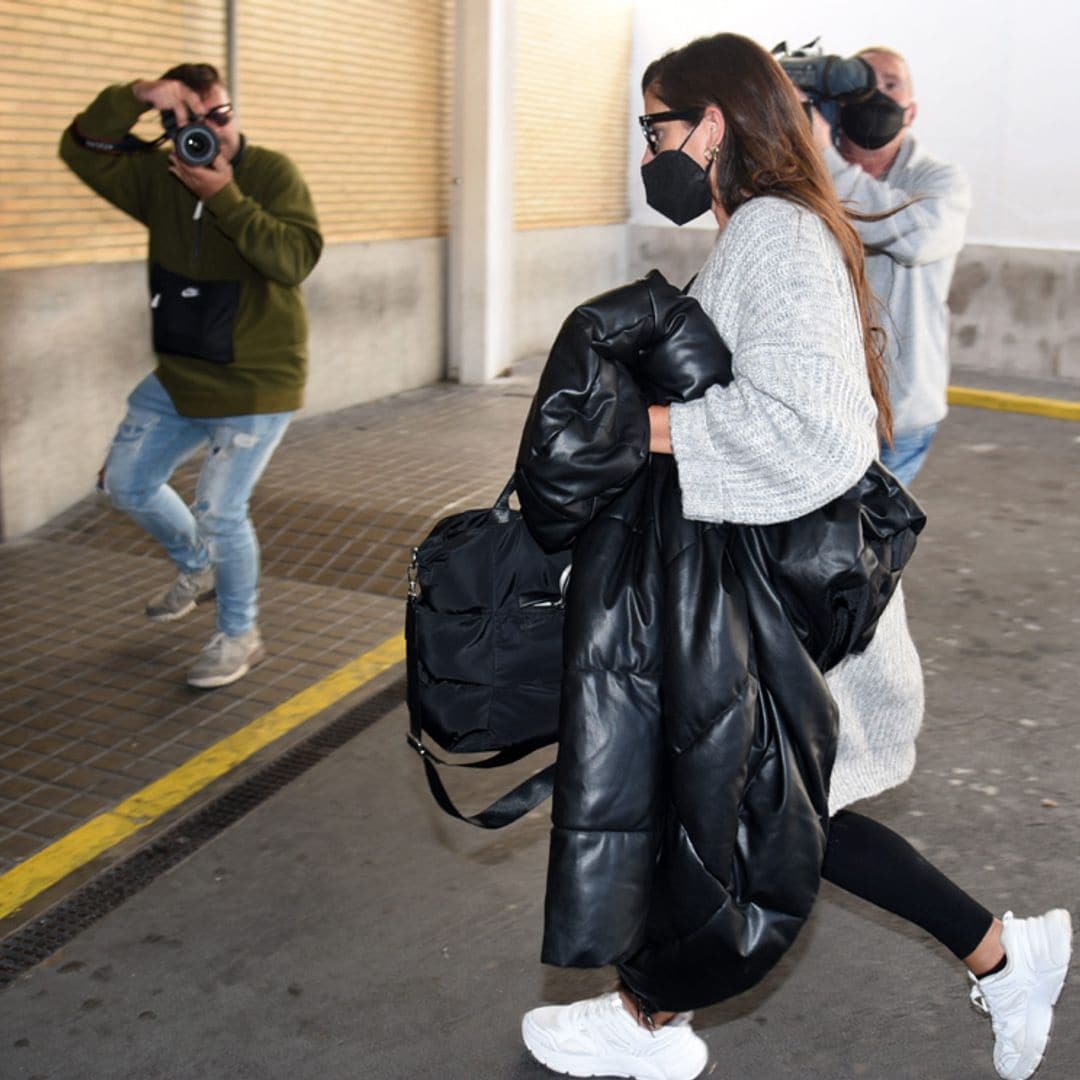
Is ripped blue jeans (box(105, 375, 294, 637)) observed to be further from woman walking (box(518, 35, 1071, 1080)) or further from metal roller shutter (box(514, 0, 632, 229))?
metal roller shutter (box(514, 0, 632, 229))

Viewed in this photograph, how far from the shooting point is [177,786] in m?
4.04

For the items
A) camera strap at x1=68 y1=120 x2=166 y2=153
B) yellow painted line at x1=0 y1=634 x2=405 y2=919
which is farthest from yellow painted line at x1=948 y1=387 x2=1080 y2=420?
camera strap at x1=68 y1=120 x2=166 y2=153

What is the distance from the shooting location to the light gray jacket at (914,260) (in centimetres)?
433

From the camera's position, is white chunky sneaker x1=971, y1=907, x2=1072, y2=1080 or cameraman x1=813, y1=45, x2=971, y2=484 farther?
cameraman x1=813, y1=45, x2=971, y2=484

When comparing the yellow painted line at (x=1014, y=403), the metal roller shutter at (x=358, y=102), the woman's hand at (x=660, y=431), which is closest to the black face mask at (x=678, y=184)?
the woman's hand at (x=660, y=431)

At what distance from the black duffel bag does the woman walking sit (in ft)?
0.54

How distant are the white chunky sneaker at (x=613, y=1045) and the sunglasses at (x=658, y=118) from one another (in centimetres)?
159

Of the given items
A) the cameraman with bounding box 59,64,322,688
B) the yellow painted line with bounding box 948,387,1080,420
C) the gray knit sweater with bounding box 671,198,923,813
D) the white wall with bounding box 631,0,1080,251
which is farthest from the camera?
the white wall with bounding box 631,0,1080,251

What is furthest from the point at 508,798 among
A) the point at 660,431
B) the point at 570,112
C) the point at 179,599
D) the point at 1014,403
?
the point at 570,112

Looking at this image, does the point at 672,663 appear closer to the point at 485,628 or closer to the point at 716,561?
the point at 716,561

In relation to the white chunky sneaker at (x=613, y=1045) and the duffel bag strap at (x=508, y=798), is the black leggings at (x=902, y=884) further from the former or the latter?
the duffel bag strap at (x=508, y=798)

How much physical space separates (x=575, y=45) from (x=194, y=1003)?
10031 mm

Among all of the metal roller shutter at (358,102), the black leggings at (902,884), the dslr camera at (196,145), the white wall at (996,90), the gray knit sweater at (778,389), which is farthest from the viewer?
the white wall at (996,90)

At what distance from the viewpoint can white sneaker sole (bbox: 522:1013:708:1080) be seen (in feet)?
9.02
